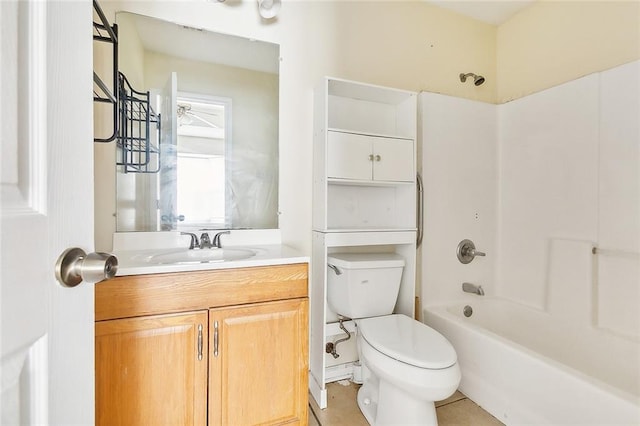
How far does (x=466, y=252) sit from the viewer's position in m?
2.02

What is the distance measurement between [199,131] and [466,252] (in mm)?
1840

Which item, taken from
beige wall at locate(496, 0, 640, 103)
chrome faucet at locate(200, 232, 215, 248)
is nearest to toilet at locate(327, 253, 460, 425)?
chrome faucet at locate(200, 232, 215, 248)

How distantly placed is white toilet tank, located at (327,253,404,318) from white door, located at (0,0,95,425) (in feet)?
3.94

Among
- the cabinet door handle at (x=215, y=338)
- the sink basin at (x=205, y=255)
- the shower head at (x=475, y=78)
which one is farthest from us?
the shower head at (x=475, y=78)

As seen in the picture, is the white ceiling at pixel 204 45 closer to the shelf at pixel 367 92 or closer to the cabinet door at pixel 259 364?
the shelf at pixel 367 92

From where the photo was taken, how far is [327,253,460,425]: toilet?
1.17 m

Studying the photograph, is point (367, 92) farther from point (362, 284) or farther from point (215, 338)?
point (215, 338)

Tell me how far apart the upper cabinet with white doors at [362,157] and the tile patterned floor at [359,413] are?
0.93 metres

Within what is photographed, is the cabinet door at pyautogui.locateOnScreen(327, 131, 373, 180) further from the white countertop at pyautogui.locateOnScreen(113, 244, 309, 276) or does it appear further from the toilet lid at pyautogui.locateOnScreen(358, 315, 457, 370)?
the toilet lid at pyautogui.locateOnScreen(358, 315, 457, 370)

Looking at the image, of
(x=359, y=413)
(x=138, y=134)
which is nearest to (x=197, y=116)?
(x=138, y=134)

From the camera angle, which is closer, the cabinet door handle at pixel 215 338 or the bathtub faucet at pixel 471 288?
the cabinet door handle at pixel 215 338

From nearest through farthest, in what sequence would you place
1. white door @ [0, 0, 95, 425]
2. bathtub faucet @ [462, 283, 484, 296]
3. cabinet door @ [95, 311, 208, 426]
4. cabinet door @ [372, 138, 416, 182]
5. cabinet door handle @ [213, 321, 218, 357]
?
white door @ [0, 0, 95, 425]
cabinet door @ [95, 311, 208, 426]
cabinet door handle @ [213, 321, 218, 357]
cabinet door @ [372, 138, 416, 182]
bathtub faucet @ [462, 283, 484, 296]

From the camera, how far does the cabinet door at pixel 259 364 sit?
1.10 metres

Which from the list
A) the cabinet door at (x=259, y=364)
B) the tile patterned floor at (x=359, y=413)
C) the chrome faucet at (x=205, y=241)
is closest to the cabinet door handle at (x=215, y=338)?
the cabinet door at (x=259, y=364)
